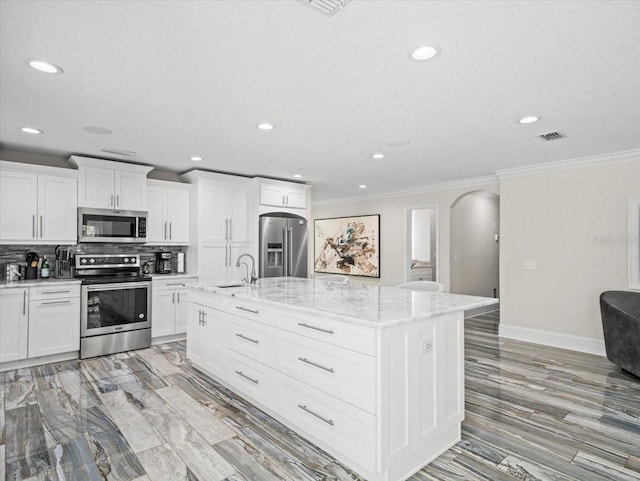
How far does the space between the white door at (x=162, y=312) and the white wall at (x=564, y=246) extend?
15.4 feet

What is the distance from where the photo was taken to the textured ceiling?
1772 mm

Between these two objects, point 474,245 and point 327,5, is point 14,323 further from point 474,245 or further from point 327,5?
point 474,245

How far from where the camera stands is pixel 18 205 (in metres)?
4.17

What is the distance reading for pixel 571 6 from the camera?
168 centimetres

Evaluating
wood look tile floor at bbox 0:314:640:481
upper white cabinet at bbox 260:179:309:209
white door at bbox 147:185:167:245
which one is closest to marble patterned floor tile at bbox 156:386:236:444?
wood look tile floor at bbox 0:314:640:481

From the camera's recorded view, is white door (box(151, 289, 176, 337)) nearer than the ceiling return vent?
No

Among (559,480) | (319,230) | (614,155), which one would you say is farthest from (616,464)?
(319,230)

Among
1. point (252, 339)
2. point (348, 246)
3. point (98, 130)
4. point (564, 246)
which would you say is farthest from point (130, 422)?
point (348, 246)

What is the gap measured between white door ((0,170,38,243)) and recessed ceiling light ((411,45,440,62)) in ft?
14.5

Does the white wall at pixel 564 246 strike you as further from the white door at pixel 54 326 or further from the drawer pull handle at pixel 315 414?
the white door at pixel 54 326

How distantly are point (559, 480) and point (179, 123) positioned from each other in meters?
3.75

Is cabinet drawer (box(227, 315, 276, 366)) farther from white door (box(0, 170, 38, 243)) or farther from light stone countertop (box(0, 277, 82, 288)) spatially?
white door (box(0, 170, 38, 243))

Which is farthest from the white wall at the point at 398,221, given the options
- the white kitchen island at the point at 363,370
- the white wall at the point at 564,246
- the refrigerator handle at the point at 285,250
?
the white kitchen island at the point at 363,370

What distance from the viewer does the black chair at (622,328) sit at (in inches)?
140
